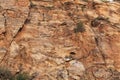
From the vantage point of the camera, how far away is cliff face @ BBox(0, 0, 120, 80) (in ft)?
86.5

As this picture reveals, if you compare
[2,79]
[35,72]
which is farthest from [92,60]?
[2,79]

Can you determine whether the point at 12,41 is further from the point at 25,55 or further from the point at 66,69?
the point at 66,69

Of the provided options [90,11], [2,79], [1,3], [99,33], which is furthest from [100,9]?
[2,79]

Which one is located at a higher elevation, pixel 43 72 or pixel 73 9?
pixel 73 9

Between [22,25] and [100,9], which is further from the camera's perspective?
[100,9]

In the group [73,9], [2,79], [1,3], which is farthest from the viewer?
[73,9]

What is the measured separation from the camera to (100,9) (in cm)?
3156

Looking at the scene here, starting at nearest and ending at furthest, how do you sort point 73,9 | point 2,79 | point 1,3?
point 2,79 → point 1,3 → point 73,9

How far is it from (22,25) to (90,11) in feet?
20.5

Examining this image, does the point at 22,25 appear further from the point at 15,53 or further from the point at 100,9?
the point at 100,9

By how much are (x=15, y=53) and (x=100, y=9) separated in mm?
8886

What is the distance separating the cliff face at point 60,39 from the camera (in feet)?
86.5

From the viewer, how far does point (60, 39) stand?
2845cm

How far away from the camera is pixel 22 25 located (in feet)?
92.4
